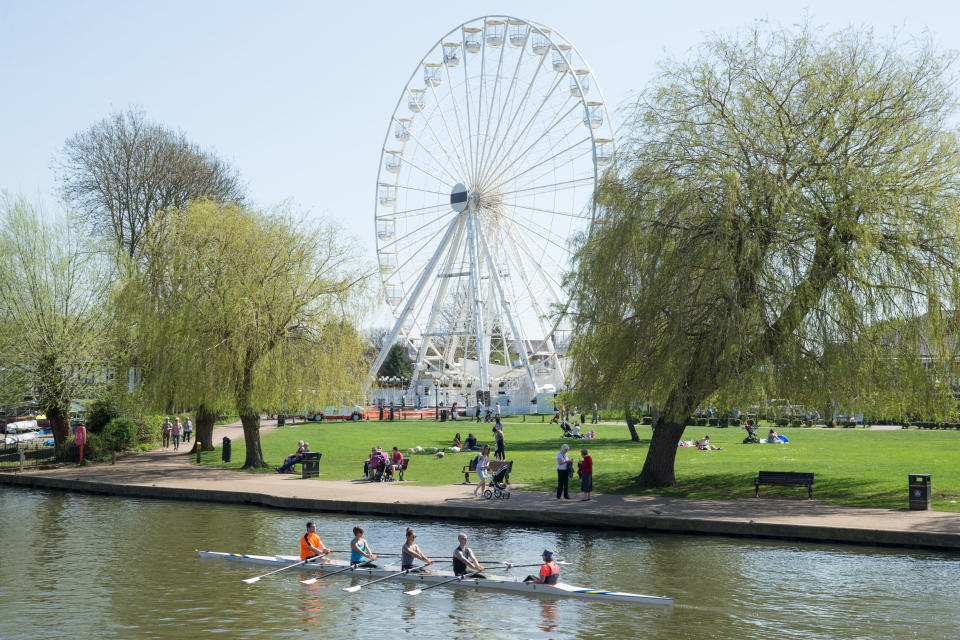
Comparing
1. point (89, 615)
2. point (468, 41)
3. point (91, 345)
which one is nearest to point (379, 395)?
point (468, 41)

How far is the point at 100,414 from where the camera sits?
3934 cm

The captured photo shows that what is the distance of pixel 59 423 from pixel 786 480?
2949 centimetres

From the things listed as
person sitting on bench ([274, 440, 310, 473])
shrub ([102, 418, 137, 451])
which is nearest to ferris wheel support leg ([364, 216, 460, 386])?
shrub ([102, 418, 137, 451])

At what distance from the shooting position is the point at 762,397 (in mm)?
25000

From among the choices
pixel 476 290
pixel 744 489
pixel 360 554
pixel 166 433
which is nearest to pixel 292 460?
pixel 166 433

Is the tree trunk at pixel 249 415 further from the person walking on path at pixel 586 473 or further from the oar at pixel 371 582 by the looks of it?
the oar at pixel 371 582

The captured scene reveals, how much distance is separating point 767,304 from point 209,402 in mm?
20275

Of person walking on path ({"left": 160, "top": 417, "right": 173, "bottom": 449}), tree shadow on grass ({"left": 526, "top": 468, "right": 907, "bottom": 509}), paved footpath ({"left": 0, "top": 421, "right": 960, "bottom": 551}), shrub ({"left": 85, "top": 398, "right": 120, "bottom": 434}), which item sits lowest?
paved footpath ({"left": 0, "top": 421, "right": 960, "bottom": 551})

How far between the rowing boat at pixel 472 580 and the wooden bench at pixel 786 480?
11.6 m

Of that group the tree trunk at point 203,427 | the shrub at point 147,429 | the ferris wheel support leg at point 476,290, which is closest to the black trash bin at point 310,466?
the tree trunk at point 203,427

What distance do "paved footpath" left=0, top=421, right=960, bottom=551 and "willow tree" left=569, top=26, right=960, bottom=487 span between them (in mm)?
3178

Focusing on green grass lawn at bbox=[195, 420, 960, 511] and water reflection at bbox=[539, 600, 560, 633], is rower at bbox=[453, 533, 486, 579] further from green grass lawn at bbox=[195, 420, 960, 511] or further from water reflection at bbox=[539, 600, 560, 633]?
green grass lawn at bbox=[195, 420, 960, 511]

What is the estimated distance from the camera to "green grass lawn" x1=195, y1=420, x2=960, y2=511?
2698cm

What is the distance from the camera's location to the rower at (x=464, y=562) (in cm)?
1742
